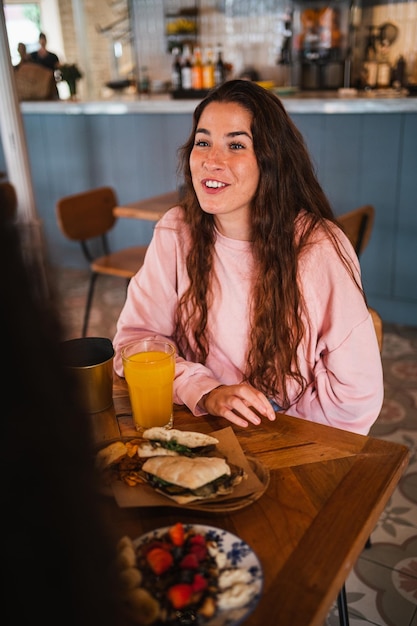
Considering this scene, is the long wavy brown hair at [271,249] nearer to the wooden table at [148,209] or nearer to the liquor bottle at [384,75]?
the wooden table at [148,209]

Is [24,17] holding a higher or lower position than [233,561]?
higher

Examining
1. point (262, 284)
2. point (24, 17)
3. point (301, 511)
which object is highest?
point (24, 17)

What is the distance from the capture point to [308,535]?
759 mm

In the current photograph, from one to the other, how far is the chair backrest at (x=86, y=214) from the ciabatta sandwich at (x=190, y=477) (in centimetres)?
219

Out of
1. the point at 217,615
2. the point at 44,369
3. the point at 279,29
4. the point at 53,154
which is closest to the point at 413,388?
the point at 217,615

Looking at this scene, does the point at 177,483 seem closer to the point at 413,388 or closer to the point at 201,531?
the point at 201,531

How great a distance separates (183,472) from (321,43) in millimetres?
5237

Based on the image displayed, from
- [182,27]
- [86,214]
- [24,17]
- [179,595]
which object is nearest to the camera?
[179,595]

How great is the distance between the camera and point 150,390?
3.43 ft

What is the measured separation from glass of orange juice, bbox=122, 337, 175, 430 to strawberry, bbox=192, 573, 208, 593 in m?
0.44

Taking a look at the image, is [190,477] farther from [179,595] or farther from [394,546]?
[394,546]

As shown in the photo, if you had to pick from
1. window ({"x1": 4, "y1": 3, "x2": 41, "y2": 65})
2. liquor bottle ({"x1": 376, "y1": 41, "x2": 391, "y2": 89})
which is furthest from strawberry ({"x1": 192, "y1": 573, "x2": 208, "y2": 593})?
window ({"x1": 4, "y1": 3, "x2": 41, "y2": 65})

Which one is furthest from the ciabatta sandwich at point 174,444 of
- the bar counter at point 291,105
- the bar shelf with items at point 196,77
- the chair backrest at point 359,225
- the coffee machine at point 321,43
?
the coffee machine at point 321,43

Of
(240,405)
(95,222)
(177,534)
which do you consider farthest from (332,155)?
(177,534)
